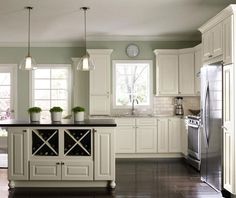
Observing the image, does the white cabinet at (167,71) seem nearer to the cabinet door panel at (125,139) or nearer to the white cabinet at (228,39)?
the cabinet door panel at (125,139)

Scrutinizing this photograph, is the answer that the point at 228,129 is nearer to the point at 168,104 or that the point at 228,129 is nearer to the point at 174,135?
the point at 174,135

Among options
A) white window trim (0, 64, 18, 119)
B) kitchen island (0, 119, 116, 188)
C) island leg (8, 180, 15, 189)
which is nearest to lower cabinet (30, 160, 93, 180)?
kitchen island (0, 119, 116, 188)

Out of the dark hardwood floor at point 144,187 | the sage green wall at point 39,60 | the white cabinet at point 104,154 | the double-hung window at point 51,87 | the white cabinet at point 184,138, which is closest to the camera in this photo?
the dark hardwood floor at point 144,187

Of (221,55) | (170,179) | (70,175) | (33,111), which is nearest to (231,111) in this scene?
(221,55)

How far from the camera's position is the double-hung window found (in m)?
8.15

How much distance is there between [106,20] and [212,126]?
2.70m

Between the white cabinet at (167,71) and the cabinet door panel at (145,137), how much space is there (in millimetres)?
884

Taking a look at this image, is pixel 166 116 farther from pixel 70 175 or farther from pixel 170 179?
pixel 70 175

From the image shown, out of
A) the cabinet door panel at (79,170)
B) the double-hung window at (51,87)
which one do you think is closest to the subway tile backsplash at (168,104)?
the double-hung window at (51,87)

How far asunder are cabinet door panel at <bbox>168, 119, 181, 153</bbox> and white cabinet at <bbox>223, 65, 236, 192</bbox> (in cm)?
277

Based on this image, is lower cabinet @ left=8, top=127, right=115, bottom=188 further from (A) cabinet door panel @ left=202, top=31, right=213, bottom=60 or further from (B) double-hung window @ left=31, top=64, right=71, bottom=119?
(B) double-hung window @ left=31, top=64, right=71, bottom=119

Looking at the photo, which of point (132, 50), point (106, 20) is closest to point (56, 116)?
point (106, 20)

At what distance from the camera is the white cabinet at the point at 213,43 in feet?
15.0

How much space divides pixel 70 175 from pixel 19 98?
384cm
